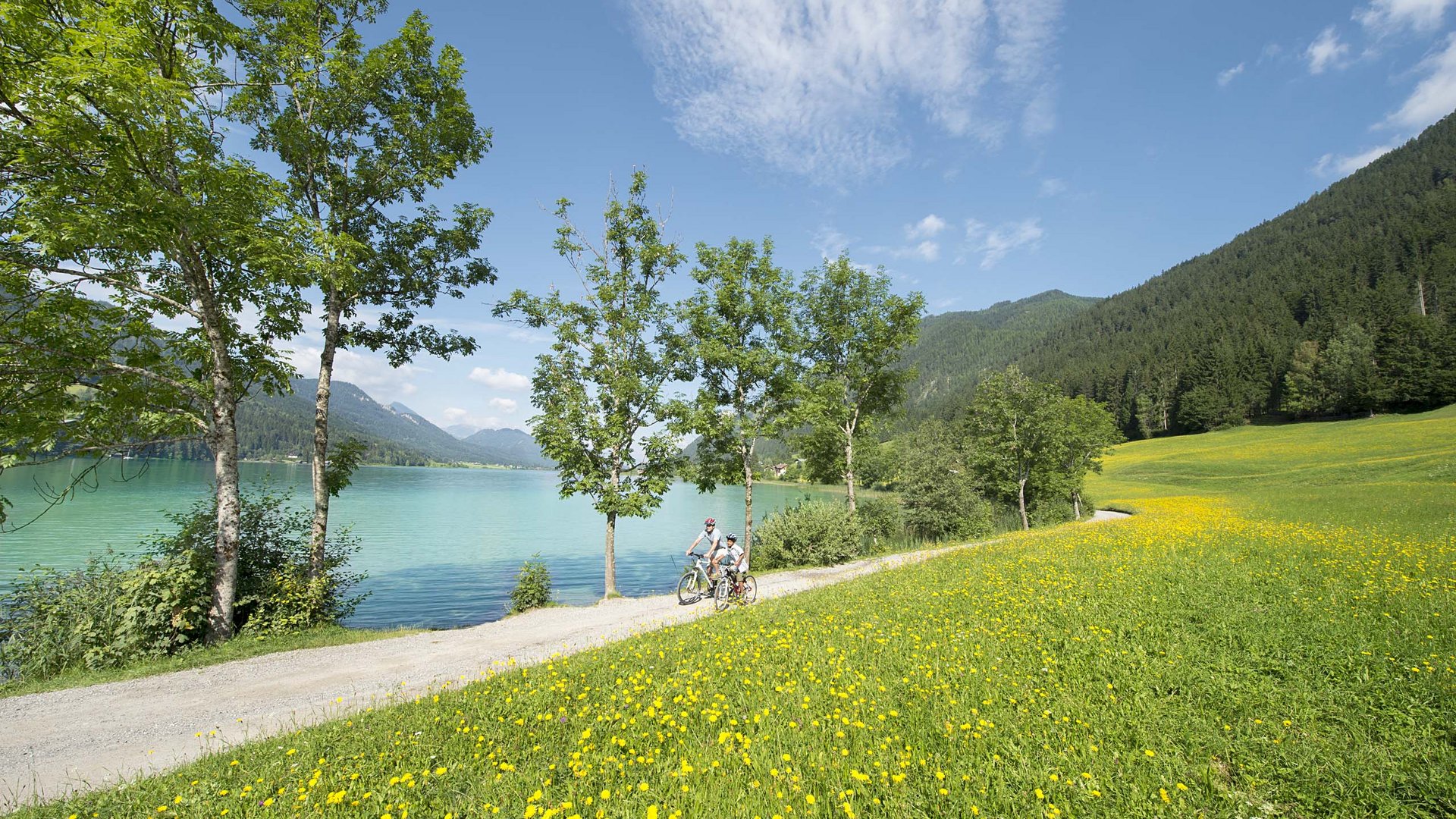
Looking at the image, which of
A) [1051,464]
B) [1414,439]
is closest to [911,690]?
[1051,464]

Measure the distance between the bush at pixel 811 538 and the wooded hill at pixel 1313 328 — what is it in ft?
341

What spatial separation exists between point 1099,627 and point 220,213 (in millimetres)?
18084

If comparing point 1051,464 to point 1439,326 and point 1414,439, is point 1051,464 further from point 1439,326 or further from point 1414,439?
point 1439,326

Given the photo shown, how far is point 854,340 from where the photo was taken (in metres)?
31.6

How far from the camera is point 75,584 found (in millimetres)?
10875

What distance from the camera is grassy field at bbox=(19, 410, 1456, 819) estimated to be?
14.8ft

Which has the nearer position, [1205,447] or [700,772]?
[700,772]

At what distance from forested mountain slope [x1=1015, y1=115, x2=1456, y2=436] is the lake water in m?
95.4

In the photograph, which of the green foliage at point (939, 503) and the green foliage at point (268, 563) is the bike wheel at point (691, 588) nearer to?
the green foliage at point (268, 563)

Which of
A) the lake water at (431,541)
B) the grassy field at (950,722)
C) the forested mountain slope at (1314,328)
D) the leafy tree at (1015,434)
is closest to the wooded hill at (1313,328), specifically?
the forested mountain slope at (1314,328)

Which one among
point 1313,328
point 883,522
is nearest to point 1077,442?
point 883,522

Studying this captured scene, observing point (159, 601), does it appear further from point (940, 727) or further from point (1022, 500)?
point (1022, 500)

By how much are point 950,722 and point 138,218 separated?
609 inches

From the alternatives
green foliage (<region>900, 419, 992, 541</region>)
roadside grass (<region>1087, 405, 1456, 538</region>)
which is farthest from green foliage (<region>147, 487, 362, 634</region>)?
roadside grass (<region>1087, 405, 1456, 538</region>)
